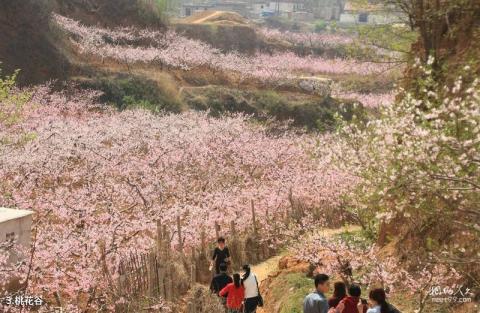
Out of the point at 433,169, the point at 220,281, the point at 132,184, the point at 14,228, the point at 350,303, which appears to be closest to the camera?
the point at 350,303

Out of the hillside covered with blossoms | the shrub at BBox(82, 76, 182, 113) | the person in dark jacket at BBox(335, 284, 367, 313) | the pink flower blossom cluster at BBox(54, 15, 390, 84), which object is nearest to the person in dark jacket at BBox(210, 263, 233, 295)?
the hillside covered with blossoms

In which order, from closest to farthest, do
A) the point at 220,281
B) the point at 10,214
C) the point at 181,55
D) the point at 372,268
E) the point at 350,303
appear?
the point at 350,303 → the point at 372,268 → the point at 220,281 → the point at 10,214 → the point at 181,55

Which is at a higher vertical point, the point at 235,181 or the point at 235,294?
the point at 235,294

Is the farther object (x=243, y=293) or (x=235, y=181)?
(x=235, y=181)

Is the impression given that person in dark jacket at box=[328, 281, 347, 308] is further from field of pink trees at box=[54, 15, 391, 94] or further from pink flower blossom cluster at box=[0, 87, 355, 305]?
field of pink trees at box=[54, 15, 391, 94]

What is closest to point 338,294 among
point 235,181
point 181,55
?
point 235,181

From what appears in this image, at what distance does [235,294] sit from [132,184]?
7.03m

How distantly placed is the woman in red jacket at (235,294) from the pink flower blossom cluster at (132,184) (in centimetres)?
302

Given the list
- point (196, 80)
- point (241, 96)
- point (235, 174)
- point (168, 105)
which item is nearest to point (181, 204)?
point (235, 174)

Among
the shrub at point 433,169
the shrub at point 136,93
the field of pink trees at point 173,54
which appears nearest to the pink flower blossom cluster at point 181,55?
the field of pink trees at point 173,54

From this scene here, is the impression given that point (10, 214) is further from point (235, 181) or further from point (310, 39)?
point (310, 39)

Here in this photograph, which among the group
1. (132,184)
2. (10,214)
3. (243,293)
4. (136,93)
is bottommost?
(136,93)

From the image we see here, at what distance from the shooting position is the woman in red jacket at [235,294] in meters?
10.9

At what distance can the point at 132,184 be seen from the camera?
55.2 ft
